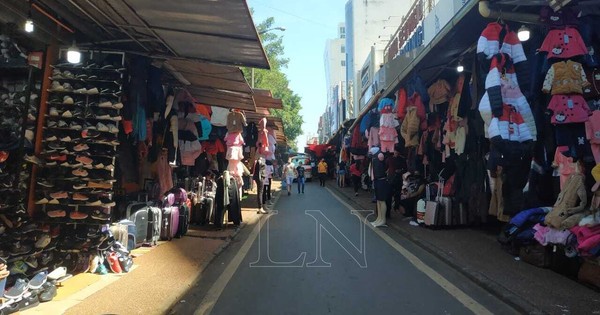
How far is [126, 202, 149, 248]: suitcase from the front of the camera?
7.49 m

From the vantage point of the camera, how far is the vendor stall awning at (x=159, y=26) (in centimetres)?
506

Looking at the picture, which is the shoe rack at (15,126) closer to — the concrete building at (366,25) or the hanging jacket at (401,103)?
the hanging jacket at (401,103)

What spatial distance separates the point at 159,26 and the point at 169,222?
4.26 meters

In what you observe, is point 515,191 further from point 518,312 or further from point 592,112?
point 518,312

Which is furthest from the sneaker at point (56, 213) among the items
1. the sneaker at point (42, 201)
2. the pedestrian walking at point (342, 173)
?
the pedestrian walking at point (342, 173)

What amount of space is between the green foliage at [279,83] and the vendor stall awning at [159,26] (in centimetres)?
2696

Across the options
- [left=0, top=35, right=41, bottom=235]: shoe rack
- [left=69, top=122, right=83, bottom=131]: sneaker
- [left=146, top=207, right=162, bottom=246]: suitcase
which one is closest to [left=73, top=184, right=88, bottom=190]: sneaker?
[left=0, top=35, right=41, bottom=235]: shoe rack

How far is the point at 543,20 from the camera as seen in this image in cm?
613

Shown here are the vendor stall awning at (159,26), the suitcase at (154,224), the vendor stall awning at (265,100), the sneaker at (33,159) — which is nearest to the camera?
the vendor stall awning at (159,26)

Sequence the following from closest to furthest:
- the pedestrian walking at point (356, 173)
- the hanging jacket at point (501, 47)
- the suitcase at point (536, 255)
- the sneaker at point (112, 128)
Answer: the sneaker at point (112, 128)
the suitcase at point (536, 255)
the hanging jacket at point (501, 47)
the pedestrian walking at point (356, 173)

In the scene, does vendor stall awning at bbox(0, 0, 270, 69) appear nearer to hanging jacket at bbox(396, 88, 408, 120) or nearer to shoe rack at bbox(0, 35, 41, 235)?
shoe rack at bbox(0, 35, 41, 235)

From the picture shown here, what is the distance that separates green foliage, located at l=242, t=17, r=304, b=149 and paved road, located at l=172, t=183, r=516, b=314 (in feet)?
85.9

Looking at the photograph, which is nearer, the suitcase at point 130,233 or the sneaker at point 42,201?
the sneaker at point 42,201

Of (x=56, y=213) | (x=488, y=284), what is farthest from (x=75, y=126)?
(x=488, y=284)
